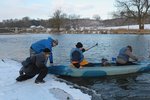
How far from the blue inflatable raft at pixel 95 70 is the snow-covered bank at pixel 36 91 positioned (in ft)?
6.98

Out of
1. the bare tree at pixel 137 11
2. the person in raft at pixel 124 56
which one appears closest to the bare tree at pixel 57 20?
the bare tree at pixel 137 11

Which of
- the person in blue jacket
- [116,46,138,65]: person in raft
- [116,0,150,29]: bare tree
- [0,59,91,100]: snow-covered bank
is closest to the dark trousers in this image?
[0,59,91,100]: snow-covered bank

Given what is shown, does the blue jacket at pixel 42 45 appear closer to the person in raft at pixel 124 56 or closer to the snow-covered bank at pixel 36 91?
the snow-covered bank at pixel 36 91

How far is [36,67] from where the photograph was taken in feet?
44.0

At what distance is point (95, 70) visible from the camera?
16719mm

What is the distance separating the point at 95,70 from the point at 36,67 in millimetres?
4142

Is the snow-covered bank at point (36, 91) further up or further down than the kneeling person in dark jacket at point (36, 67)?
further down

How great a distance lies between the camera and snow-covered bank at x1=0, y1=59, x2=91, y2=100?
11.1 metres

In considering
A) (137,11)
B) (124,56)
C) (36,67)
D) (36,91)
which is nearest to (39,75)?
(36,67)

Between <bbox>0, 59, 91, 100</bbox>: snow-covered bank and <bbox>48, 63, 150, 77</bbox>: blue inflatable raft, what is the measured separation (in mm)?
2127

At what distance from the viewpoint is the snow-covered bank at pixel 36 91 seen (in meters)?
11.1

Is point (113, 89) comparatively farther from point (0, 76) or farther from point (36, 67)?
point (0, 76)

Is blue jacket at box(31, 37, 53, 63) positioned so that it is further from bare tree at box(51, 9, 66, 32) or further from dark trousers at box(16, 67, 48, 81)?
bare tree at box(51, 9, 66, 32)

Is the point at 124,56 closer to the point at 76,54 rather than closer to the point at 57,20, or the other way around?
the point at 76,54
